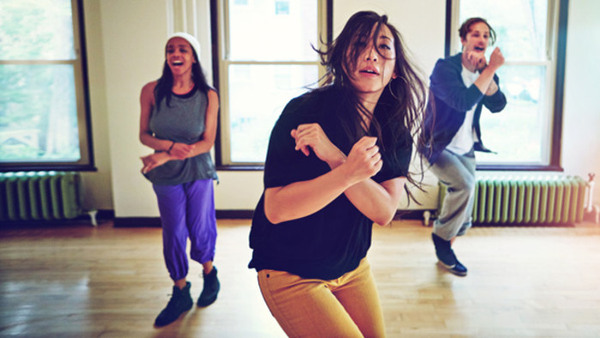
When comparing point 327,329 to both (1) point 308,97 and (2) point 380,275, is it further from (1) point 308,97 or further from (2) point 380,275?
(2) point 380,275

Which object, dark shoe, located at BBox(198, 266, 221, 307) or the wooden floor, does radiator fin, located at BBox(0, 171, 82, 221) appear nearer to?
the wooden floor

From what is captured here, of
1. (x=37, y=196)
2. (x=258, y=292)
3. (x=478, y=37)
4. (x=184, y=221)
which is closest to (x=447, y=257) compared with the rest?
(x=258, y=292)

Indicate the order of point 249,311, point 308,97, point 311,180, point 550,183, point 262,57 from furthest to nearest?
point 262,57
point 550,183
point 249,311
point 308,97
point 311,180

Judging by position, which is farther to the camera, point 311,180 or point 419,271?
point 419,271

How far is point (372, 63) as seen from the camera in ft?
3.68

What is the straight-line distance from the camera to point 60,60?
4320 mm


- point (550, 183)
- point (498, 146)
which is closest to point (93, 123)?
point (498, 146)

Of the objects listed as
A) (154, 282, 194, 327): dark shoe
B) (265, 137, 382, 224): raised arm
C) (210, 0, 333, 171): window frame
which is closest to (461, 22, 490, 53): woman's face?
(210, 0, 333, 171): window frame

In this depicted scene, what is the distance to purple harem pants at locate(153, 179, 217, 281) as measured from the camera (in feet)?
7.64

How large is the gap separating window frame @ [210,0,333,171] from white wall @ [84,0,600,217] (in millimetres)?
86

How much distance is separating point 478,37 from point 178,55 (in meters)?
1.84

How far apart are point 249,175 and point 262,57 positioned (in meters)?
1.23

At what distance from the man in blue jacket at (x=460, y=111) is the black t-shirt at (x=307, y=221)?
157 centimetres

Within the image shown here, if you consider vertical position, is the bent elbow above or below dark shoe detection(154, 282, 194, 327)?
above
